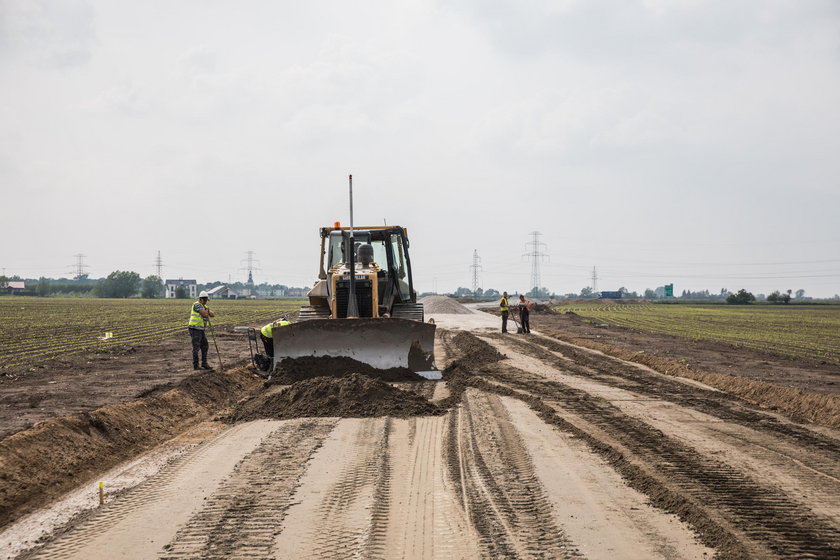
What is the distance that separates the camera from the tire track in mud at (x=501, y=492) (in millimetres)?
4457

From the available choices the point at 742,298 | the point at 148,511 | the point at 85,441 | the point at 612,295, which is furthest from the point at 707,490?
the point at 612,295

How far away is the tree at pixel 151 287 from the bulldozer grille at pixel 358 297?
111m

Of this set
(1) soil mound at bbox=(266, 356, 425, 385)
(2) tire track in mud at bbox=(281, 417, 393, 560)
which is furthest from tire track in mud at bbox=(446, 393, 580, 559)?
(1) soil mound at bbox=(266, 356, 425, 385)

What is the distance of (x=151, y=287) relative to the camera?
4624 inches

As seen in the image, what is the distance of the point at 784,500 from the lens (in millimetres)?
5402

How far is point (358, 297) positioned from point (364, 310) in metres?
0.28

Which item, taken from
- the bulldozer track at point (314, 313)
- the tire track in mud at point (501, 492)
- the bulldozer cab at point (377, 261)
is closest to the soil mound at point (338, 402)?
the tire track in mud at point (501, 492)

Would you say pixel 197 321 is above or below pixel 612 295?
above

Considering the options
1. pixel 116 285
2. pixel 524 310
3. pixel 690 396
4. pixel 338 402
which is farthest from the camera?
pixel 116 285

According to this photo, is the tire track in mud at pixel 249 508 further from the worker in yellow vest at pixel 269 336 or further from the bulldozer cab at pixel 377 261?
the bulldozer cab at pixel 377 261

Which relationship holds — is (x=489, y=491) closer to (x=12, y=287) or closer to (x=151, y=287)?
(x=151, y=287)

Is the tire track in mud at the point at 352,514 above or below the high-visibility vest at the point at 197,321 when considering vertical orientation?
below

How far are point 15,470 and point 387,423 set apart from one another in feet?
13.0

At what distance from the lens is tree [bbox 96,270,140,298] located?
11212 cm
